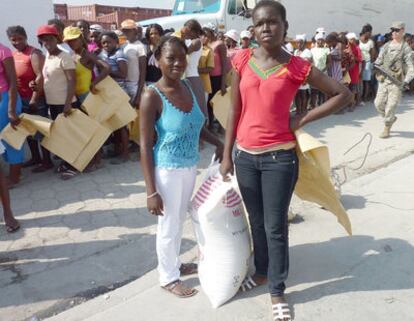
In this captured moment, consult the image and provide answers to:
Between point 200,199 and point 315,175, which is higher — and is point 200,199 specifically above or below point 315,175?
below

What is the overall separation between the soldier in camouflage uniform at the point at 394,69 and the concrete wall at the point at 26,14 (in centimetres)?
506

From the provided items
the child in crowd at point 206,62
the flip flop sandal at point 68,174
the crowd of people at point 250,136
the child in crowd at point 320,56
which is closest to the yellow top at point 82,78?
the flip flop sandal at point 68,174

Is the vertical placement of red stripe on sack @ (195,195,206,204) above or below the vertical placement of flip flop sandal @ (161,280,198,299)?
above

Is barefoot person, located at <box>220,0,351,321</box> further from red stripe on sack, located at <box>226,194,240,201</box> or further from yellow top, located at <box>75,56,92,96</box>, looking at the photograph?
yellow top, located at <box>75,56,92,96</box>

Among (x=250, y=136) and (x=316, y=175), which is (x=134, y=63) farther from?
(x=316, y=175)

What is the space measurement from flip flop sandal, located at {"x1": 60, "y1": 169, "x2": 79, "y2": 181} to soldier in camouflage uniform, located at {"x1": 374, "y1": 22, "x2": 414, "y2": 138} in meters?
4.91

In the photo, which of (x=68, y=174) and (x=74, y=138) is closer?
(x=74, y=138)

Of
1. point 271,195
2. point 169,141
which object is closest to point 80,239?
point 169,141

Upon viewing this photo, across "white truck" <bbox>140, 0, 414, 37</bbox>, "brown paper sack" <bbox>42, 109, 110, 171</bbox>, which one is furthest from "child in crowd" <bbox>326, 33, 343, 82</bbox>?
"brown paper sack" <bbox>42, 109, 110, 171</bbox>

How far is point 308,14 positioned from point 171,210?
10.2 meters

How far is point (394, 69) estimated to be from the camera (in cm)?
656

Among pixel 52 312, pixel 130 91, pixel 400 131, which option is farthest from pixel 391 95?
pixel 52 312

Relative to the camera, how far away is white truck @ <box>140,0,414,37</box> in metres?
9.67

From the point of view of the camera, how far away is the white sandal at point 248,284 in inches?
111
